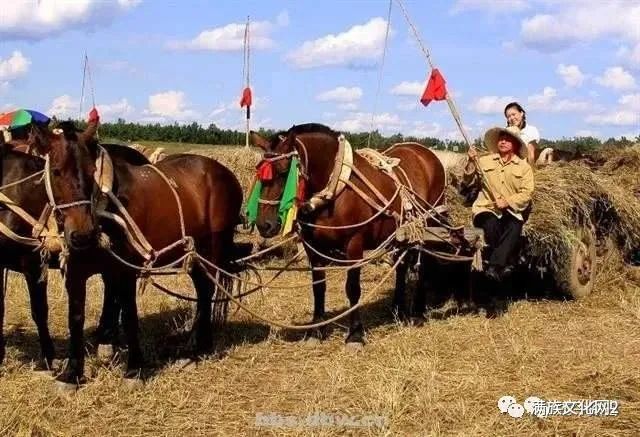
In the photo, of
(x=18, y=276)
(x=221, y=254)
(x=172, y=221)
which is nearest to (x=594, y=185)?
(x=221, y=254)

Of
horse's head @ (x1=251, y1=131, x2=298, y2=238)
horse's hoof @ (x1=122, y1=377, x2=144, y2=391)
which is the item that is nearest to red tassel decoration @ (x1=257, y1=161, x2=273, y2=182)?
horse's head @ (x1=251, y1=131, x2=298, y2=238)

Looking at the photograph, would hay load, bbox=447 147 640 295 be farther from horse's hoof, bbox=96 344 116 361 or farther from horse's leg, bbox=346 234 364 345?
horse's hoof, bbox=96 344 116 361

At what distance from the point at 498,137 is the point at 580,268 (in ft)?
6.34

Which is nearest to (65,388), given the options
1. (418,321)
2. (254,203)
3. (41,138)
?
(41,138)

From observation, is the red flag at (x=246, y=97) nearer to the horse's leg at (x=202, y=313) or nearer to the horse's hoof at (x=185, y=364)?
the horse's leg at (x=202, y=313)

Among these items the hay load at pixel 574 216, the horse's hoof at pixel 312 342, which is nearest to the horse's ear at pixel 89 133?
the horse's hoof at pixel 312 342

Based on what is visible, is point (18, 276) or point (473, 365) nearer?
point (473, 365)

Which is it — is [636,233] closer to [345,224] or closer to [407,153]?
[407,153]

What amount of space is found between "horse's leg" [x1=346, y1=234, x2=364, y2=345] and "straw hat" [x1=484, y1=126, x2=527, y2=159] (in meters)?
1.84

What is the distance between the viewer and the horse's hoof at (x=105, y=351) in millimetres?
6355

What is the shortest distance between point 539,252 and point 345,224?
233cm

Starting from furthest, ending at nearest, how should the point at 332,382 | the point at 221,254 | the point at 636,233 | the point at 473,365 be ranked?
1. the point at 636,233
2. the point at 221,254
3. the point at 473,365
4. the point at 332,382

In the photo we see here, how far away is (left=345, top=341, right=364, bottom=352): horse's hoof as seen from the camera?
6.67 m

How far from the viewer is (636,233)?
879 cm
